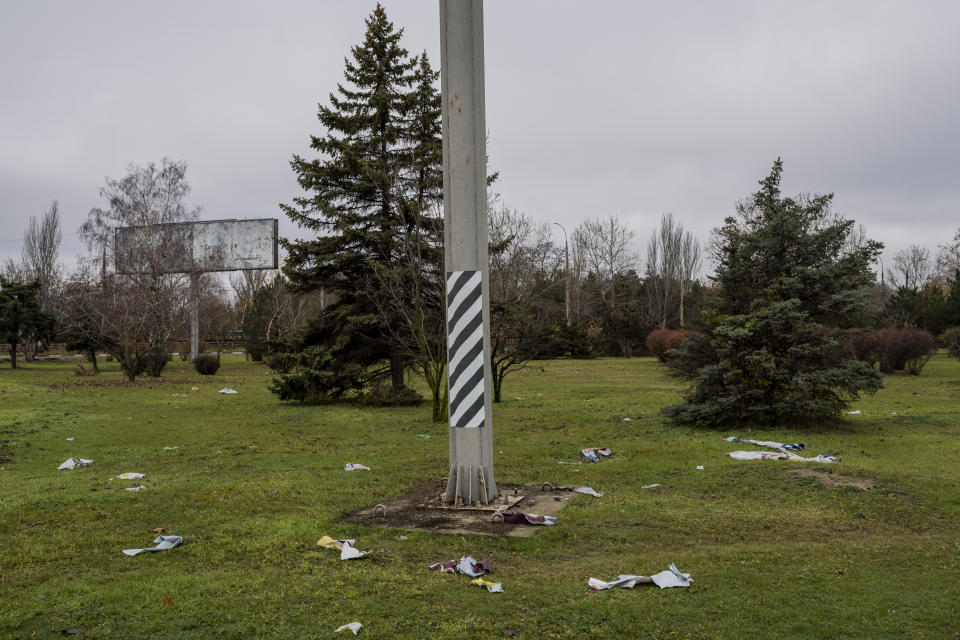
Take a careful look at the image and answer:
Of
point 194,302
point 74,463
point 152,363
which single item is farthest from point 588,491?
point 194,302

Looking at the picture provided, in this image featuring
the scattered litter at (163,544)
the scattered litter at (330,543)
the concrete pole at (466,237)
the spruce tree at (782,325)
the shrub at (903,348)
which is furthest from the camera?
the shrub at (903,348)

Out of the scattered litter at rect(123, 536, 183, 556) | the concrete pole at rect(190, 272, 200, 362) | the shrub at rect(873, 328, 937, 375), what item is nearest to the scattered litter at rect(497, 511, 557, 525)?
the scattered litter at rect(123, 536, 183, 556)

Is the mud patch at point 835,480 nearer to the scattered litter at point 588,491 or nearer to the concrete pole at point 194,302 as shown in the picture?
the scattered litter at point 588,491

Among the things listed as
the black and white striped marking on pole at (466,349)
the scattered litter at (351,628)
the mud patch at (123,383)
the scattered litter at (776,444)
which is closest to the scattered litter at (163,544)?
the scattered litter at (351,628)

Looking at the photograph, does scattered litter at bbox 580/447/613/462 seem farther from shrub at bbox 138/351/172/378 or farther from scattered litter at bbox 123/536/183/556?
shrub at bbox 138/351/172/378

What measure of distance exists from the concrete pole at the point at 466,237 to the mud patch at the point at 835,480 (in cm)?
387

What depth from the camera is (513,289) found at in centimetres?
3062

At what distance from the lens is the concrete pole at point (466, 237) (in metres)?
7.52

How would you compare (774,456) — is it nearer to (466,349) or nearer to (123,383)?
(466,349)

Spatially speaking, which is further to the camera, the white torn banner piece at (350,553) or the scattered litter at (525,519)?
the scattered litter at (525,519)

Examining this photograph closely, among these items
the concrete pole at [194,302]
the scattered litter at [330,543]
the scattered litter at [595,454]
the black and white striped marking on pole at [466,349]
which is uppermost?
the concrete pole at [194,302]

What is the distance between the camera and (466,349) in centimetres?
757

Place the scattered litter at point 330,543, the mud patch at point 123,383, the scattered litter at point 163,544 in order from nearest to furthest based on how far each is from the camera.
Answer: the scattered litter at point 163,544, the scattered litter at point 330,543, the mud patch at point 123,383

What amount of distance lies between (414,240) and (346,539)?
43.5 ft
